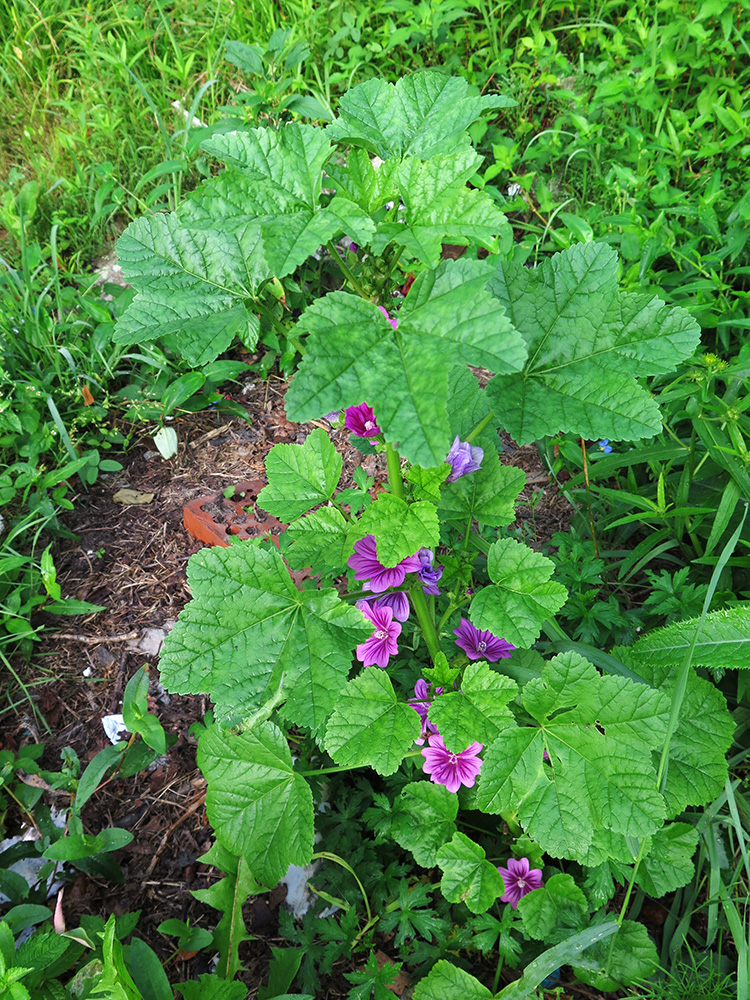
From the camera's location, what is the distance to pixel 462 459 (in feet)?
4.33

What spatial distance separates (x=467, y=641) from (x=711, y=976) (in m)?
0.87

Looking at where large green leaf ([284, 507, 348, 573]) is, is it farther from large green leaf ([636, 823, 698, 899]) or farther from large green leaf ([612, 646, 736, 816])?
large green leaf ([636, 823, 698, 899])

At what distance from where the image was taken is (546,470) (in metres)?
2.50

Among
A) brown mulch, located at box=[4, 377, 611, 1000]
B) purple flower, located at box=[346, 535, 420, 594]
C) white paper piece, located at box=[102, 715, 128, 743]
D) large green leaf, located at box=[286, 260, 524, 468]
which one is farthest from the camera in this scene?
white paper piece, located at box=[102, 715, 128, 743]

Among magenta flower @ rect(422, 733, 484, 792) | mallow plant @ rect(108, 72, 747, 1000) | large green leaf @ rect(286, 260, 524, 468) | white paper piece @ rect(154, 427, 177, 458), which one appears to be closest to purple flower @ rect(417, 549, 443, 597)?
mallow plant @ rect(108, 72, 747, 1000)

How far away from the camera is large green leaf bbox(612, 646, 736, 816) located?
1.52 metres

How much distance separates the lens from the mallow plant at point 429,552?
3.13ft

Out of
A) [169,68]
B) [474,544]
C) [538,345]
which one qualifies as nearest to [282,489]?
[474,544]

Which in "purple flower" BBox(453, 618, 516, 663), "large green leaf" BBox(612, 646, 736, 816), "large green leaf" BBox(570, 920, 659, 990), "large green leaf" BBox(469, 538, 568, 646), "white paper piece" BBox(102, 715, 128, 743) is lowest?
"large green leaf" BBox(570, 920, 659, 990)

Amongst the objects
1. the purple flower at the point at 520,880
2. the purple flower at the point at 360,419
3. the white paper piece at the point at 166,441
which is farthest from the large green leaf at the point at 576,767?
the white paper piece at the point at 166,441

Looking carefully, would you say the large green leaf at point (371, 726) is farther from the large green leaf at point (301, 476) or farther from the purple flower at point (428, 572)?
the large green leaf at point (301, 476)

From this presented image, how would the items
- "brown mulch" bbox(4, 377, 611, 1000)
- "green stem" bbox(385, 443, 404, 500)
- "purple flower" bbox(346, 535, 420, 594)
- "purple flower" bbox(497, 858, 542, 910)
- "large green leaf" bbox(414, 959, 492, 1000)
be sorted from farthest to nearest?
"brown mulch" bbox(4, 377, 611, 1000)
"purple flower" bbox(497, 858, 542, 910)
"large green leaf" bbox(414, 959, 492, 1000)
"purple flower" bbox(346, 535, 420, 594)
"green stem" bbox(385, 443, 404, 500)

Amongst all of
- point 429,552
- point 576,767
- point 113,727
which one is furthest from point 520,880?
point 113,727

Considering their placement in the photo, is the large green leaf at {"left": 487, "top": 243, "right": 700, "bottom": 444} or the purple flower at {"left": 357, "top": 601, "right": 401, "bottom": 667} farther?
the purple flower at {"left": 357, "top": 601, "right": 401, "bottom": 667}
